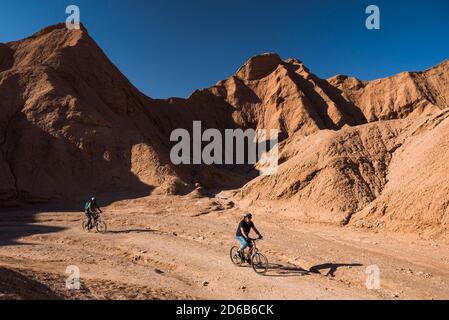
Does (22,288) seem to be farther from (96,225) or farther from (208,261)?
(96,225)

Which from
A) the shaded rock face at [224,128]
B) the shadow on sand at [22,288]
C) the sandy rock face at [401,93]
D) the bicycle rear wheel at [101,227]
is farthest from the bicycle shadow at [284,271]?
the sandy rock face at [401,93]

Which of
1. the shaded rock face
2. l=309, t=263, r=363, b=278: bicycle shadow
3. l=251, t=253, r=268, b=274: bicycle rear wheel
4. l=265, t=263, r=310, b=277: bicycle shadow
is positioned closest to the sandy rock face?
the shaded rock face

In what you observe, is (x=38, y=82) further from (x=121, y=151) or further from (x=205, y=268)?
(x=205, y=268)

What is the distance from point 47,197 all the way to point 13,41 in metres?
30.7

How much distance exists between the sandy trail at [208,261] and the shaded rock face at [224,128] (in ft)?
8.46

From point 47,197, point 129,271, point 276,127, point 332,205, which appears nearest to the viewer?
point 129,271

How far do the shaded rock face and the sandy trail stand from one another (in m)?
2.58

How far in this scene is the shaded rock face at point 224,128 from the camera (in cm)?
1827

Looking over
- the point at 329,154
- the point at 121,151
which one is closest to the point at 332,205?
the point at 329,154

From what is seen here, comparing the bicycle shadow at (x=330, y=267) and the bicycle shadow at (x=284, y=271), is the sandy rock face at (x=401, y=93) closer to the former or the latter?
the bicycle shadow at (x=330, y=267)

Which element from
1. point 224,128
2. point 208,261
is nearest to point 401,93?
point 224,128

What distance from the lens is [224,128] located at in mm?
65688

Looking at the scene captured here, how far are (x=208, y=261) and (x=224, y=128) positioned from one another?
54.8 metres

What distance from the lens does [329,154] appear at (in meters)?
21.5
